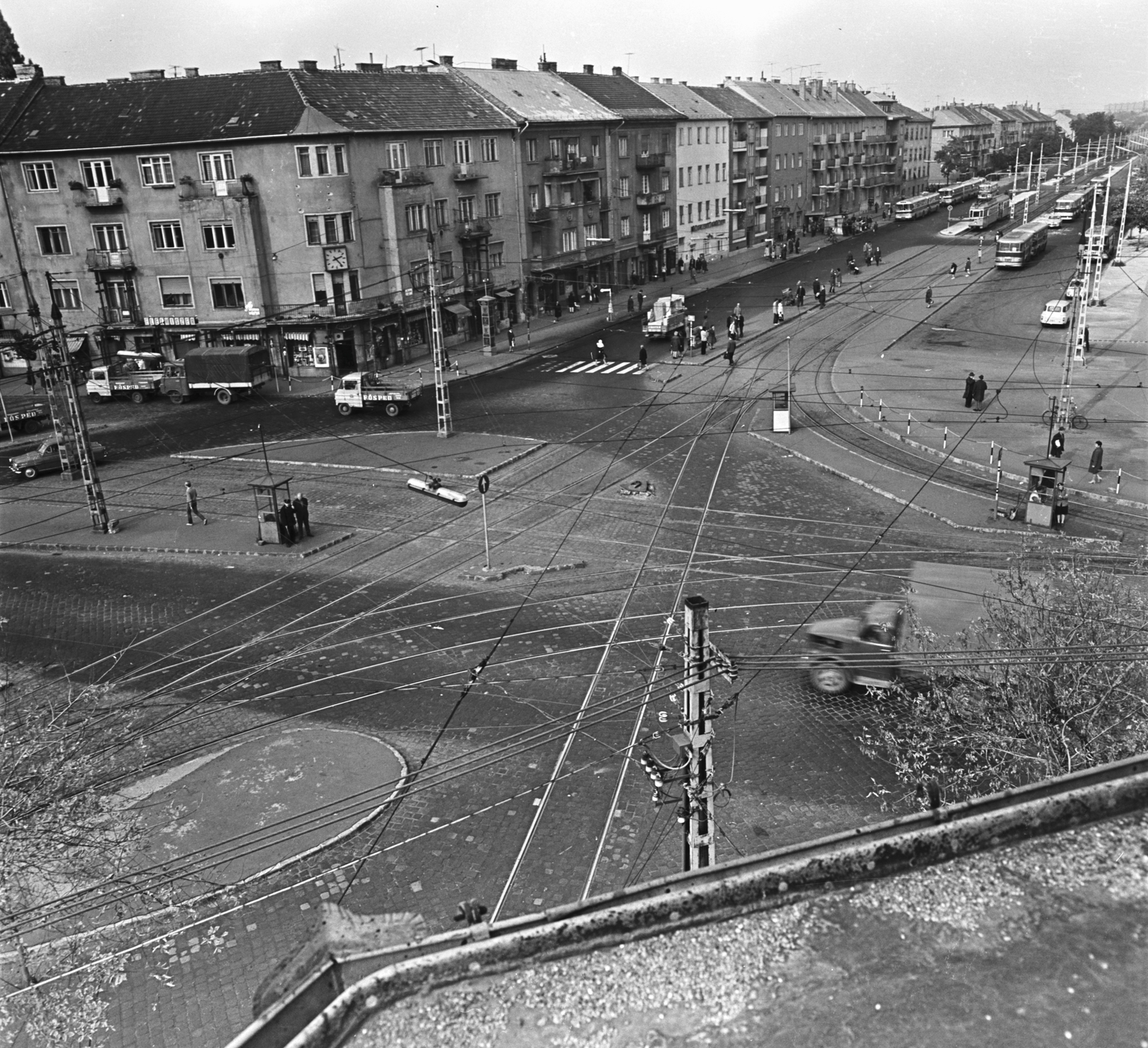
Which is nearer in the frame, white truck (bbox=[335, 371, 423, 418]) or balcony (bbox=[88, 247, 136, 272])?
white truck (bbox=[335, 371, 423, 418])

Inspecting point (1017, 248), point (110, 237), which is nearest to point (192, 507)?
point (110, 237)

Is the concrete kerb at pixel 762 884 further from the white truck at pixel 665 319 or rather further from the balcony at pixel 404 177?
the white truck at pixel 665 319

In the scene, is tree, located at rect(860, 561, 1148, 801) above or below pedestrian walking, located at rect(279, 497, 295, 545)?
above

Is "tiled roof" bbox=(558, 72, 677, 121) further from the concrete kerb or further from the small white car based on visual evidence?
the concrete kerb

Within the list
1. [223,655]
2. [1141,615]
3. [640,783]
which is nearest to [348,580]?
[223,655]

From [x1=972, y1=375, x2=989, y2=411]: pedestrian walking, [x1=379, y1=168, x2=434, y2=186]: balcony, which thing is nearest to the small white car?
[x1=972, y1=375, x2=989, y2=411]: pedestrian walking

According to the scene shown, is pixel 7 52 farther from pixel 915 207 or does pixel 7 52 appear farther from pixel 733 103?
pixel 915 207
